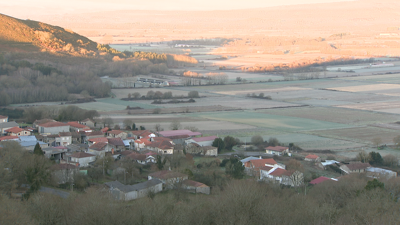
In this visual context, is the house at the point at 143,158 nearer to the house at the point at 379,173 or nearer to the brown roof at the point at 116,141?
the brown roof at the point at 116,141

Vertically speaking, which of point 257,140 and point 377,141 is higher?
point 377,141

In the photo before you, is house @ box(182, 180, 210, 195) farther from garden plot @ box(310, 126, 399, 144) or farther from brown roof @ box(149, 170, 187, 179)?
garden plot @ box(310, 126, 399, 144)

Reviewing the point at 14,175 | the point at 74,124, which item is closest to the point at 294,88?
the point at 74,124

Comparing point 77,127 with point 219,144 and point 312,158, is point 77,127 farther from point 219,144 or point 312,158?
point 312,158

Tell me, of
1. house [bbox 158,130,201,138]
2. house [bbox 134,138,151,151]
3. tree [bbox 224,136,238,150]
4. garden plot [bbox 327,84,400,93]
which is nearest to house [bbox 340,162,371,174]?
tree [bbox 224,136,238,150]

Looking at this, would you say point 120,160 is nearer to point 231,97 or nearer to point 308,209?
point 308,209

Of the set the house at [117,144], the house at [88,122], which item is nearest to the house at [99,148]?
the house at [117,144]

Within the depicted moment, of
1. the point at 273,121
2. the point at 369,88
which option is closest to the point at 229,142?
the point at 273,121
